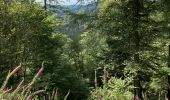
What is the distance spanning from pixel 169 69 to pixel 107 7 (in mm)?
6215

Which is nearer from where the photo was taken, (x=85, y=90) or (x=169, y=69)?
(x=169, y=69)

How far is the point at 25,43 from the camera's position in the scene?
24.5 metres

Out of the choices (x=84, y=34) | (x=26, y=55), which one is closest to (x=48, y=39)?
(x=26, y=55)

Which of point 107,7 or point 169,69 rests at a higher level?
point 107,7

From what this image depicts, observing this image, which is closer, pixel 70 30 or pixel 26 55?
pixel 70 30

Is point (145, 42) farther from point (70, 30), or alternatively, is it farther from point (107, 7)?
point (70, 30)

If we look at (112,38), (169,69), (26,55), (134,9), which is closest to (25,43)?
(26,55)

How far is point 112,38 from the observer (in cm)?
2341

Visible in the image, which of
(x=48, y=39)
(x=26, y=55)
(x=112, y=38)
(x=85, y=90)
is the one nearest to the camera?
(x=112, y=38)

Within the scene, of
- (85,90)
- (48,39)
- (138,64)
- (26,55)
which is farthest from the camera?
(85,90)

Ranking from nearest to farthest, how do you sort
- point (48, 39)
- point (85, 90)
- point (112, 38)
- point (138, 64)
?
point (138, 64)
point (112, 38)
point (48, 39)
point (85, 90)

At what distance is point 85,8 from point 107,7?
1933 millimetres

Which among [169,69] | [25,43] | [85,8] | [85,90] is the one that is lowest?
[85,90]

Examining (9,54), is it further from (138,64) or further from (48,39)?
(48,39)
